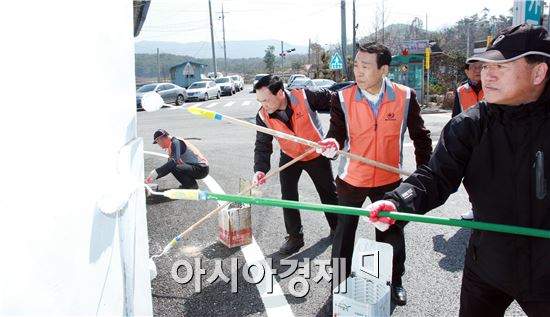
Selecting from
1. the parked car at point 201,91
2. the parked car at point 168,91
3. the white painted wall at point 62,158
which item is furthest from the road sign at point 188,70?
the white painted wall at point 62,158

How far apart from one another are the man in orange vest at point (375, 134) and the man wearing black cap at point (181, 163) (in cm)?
360

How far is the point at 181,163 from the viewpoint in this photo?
6426mm

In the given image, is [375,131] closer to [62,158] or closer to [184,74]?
[62,158]

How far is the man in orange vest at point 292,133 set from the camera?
3.90 m

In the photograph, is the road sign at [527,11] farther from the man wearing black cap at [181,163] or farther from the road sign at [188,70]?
the road sign at [188,70]

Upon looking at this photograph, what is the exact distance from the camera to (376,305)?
2.31m

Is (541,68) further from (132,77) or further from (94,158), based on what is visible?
(94,158)

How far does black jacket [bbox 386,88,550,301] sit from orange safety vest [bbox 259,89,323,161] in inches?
80.2

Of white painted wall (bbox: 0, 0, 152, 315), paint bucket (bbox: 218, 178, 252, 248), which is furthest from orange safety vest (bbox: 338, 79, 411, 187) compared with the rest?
white painted wall (bbox: 0, 0, 152, 315)

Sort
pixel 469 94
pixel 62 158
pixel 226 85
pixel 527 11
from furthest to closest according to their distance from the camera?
pixel 226 85, pixel 527 11, pixel 469 94, pixel 62 158

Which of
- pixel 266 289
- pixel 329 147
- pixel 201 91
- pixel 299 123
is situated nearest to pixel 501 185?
pixel 329 147

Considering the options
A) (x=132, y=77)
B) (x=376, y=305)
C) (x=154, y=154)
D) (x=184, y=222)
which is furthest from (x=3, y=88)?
(x=154, y=154)

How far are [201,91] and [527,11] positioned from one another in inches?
970

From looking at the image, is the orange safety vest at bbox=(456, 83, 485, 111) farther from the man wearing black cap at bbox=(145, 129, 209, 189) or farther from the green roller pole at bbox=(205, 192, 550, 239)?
the man wearing black cap at bbox=(145, 129, 209, 189)
